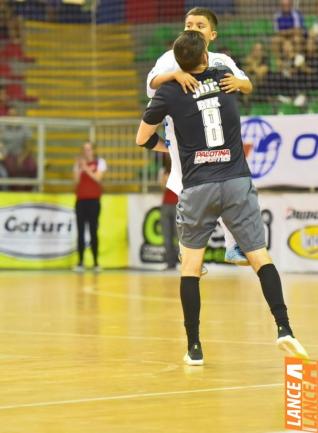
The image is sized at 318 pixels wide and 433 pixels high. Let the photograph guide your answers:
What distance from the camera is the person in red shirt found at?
1989cm

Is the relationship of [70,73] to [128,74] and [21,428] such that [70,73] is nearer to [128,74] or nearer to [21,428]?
[128,74]

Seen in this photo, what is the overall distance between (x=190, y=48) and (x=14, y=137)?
→ 13.4 meters

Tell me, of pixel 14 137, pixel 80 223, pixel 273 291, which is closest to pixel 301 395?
pixel 273 291

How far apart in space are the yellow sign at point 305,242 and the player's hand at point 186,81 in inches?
450

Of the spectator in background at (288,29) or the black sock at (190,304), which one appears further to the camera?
the spectator in background at (288,29)

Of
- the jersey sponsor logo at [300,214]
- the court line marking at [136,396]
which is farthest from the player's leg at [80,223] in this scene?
the court line marking at [136,396]

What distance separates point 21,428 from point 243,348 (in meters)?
3.61

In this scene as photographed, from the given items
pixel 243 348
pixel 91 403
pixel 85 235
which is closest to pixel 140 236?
pixel 85 235

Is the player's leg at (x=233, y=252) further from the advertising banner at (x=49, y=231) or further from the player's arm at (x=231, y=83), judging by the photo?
the advertising banner at (x=49, y=231)

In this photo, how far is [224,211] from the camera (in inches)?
308

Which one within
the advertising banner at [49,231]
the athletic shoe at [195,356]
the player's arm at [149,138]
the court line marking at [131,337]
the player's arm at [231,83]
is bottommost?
the advertising banner at [49,231]

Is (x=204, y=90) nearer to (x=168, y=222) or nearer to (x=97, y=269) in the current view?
(x=168, y=222)

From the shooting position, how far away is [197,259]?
7910 mm

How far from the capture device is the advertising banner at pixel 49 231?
2036cm
